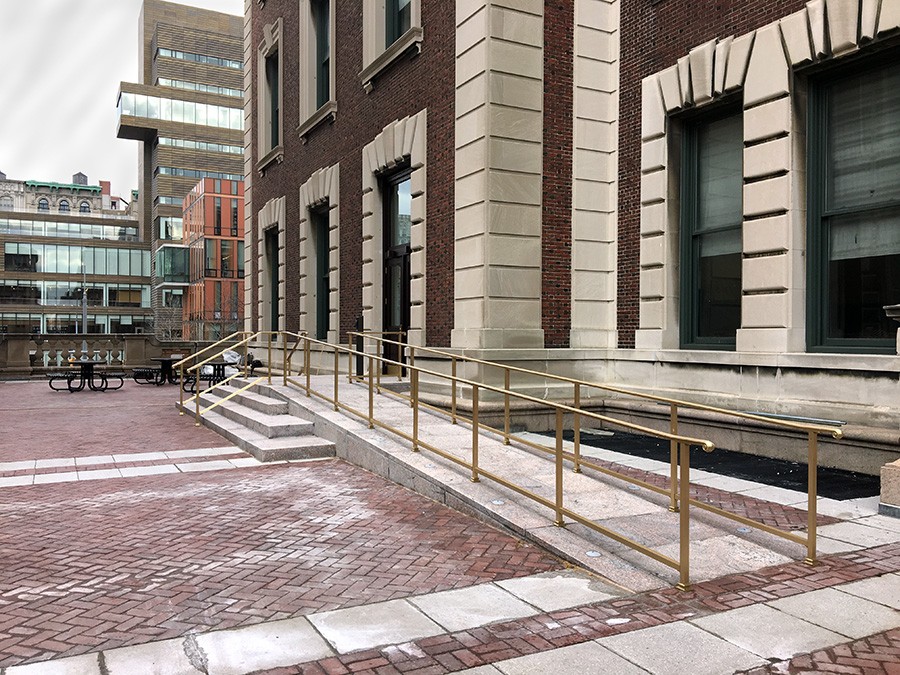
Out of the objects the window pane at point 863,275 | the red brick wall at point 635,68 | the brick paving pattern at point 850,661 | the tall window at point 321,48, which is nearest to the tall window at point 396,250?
the red brick wall at point 635,68

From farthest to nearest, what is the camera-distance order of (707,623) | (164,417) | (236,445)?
(164,417) → (236,445) → (707,623)

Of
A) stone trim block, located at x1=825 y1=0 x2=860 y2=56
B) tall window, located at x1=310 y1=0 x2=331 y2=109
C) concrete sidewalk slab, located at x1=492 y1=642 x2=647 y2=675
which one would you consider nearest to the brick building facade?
stone trim block, located at x1=825 y1=0 x2=860 y2=56

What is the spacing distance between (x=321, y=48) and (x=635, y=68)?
1072cm

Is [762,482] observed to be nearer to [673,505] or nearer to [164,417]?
[673,505]

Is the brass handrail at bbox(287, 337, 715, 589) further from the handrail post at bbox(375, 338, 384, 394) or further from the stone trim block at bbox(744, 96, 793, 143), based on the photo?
the stone trim block at bbox(744, 96, 793, 143)

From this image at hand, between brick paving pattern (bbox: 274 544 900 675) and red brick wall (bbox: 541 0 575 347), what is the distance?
7741mm

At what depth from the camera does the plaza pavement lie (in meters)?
4.02

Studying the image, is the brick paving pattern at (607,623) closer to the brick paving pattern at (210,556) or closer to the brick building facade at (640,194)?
the brick paving pattern at (210,556)

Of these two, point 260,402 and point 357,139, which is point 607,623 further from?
point 357,139

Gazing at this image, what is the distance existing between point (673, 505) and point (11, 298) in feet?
347

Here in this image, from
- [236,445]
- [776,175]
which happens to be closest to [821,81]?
[776,175]

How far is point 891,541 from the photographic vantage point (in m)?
6.09

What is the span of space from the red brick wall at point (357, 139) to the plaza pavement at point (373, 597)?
269 inches

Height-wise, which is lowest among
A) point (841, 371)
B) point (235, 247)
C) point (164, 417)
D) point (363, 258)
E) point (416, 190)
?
point (164, 417)
